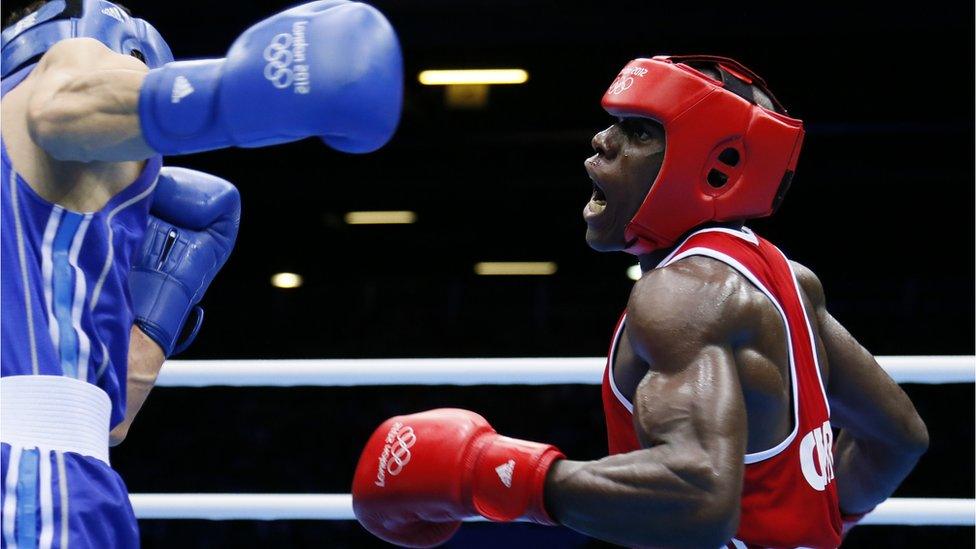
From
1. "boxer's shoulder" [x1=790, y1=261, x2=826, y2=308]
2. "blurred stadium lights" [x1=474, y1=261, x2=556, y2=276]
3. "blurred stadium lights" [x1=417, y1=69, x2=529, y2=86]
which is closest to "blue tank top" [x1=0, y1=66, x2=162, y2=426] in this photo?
"boxer's shoulder" [x1=790, y1=261, x2=826, y2=308]

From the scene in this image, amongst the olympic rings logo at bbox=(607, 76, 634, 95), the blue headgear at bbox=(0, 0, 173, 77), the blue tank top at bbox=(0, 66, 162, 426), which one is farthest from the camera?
the olympic rings logo at bbox=(607, 76, 634, 95)

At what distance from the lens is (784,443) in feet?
5.01

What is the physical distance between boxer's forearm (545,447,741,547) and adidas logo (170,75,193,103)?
601 mm

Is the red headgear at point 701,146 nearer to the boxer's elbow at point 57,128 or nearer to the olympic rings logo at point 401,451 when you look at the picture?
the olympic rings logo at point 401,451

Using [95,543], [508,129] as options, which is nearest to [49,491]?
[95,543]

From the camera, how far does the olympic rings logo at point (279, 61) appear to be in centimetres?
122

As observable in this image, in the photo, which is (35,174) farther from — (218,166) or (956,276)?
(956,276)

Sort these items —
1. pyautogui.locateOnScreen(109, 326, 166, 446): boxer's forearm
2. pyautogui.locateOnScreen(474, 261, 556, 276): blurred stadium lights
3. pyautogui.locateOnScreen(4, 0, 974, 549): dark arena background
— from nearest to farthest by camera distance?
pyautogui.locateOnScreen(109, 326, 166, 446): boxer's forearm
pyautogui.locateOnScreen(4, 0, 974, 549): dark arena background
pyautogui.locateOnScreen(474, 261, 556, 276): blurred stadium lights

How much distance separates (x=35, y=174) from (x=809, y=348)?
991 mm

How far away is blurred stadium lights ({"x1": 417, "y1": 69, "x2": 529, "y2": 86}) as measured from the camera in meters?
7.39

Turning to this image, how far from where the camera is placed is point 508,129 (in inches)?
314

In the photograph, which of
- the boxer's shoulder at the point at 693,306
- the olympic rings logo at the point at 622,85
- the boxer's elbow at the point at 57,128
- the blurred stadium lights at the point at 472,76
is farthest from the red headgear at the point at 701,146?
the blurred stadium lights at the point at 472,76

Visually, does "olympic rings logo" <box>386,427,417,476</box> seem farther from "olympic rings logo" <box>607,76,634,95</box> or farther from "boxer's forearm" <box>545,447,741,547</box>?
"olympic rings logo" <box>607,76,634,95</box>

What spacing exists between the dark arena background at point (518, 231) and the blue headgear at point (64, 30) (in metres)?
3.23
